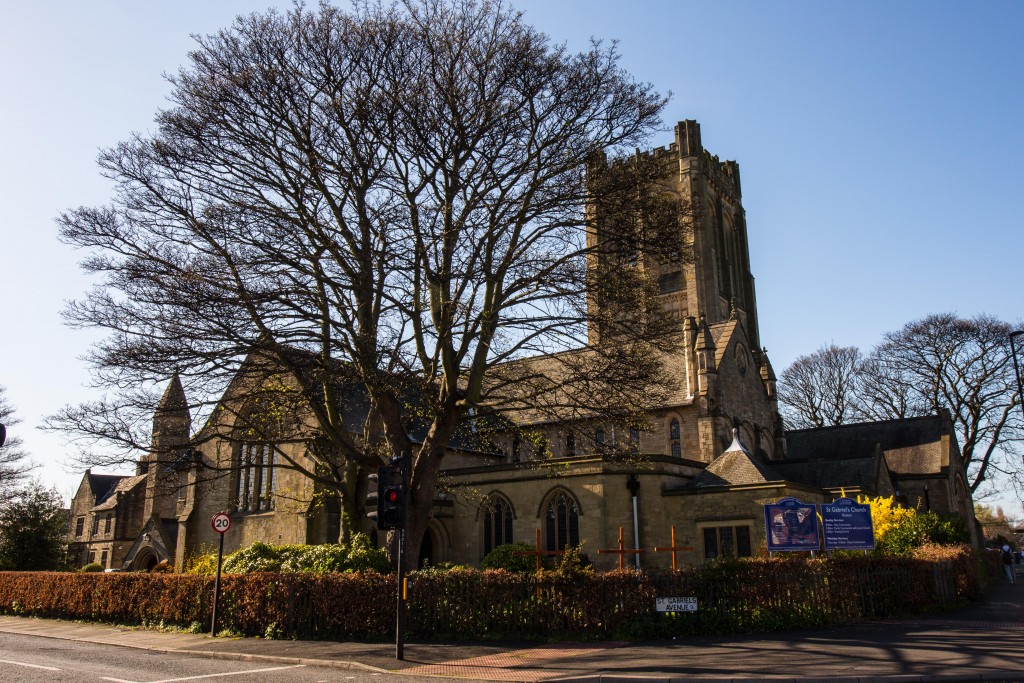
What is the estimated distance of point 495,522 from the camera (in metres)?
29.0

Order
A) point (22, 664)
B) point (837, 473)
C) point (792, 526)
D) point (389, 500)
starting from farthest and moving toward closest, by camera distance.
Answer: point (837, 473), point (792, 526), point (22, 664), point (389, 500)

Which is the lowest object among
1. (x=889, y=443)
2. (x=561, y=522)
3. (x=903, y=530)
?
(x=903, y=530)

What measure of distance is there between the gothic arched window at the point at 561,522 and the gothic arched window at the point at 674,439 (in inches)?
298

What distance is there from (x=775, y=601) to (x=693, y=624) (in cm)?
175

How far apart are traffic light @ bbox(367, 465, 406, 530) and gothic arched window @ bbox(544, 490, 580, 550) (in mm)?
14132

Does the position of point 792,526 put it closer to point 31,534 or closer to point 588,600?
point 588,600

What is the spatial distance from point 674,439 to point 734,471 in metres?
6.65

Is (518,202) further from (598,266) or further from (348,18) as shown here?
(348,18)

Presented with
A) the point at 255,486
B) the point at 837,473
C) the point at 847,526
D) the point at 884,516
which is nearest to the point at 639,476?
the point at 884,516

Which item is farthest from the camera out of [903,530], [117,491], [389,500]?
[117,491]

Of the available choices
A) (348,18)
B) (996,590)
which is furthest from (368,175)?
(996,590)

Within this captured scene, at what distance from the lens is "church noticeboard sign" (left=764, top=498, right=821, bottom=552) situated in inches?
672

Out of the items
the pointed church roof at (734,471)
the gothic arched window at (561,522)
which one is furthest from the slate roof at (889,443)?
the gothic arched window at (561,522)

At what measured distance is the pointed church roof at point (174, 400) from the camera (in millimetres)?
16969
